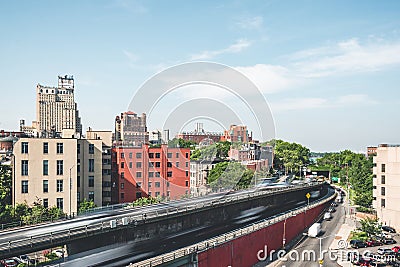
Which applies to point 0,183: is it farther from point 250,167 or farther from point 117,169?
point 250,167

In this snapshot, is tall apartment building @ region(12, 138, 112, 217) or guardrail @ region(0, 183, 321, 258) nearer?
guardrail @ region(0, 183, 321, 258)

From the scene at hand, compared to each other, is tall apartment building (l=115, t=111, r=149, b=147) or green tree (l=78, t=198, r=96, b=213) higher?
tall apartment building (l=115, t=111, r=149, b=147)

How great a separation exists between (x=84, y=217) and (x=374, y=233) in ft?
93.0

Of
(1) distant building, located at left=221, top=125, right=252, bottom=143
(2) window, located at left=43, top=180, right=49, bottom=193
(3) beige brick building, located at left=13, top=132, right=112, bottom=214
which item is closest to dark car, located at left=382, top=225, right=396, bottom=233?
(3) beige brick building, located at left=13, top=132, right=112, bottom=214

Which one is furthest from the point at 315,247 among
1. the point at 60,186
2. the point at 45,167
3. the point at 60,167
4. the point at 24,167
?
the point at 24,167

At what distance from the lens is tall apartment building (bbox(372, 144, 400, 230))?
45.3 m

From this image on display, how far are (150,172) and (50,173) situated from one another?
1612cm

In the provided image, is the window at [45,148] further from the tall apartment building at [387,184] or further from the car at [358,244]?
the tall apartment building at [387,184]

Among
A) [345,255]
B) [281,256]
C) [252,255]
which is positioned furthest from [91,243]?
[345,255]

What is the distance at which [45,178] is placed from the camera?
134 ft

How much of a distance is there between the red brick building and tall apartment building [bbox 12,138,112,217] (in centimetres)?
722

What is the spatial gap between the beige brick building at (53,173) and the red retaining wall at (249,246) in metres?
19.4

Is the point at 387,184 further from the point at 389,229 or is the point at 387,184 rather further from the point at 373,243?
the point at 373,243

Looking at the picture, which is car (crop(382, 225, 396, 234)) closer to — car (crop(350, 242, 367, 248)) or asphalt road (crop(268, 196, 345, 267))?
asphalt road (crop(268, 196, 345, 267))
